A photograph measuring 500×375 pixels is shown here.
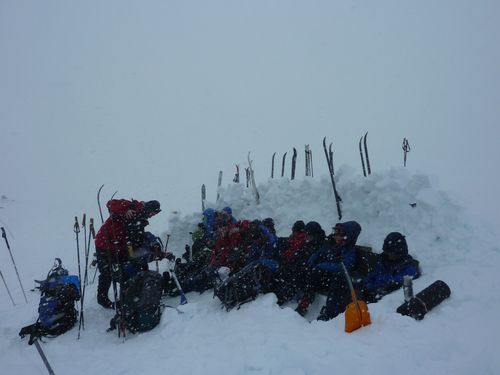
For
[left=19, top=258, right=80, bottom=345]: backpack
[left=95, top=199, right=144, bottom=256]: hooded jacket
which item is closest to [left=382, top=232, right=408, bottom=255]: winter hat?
[left=95, top=199, right=144, bottom=256]: hooded jacket

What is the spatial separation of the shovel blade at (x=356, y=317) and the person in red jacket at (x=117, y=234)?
3.88 metres

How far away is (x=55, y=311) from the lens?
6070 mm

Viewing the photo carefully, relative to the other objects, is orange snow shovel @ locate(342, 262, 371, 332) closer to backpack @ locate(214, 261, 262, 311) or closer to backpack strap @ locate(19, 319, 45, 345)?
backpack @ locate(214, 261, 262, 311)

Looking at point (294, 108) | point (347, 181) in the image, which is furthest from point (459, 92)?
point (347, 181)

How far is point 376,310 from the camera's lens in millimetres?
4590

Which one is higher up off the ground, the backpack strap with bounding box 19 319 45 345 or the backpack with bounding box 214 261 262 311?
the backpack with bounding box 214 261 262 311

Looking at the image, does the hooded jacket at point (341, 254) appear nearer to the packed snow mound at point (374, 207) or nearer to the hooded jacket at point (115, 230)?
the packed snow mound at point (374, 207)

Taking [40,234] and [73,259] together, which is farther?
[40,234]

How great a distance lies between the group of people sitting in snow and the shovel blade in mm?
806

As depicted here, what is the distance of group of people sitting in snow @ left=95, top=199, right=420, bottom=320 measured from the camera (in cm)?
529

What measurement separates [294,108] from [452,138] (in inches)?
1997

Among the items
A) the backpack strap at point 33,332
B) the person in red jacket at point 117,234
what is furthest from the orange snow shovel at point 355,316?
the backpack strap at point 33,332

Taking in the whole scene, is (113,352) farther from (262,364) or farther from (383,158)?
(383,158)

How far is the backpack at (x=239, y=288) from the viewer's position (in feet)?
19.7
